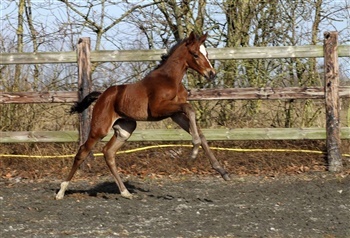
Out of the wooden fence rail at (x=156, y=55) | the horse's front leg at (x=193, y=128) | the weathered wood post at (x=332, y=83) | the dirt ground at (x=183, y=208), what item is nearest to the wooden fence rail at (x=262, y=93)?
the weathered wood post at (x=332, y=83)

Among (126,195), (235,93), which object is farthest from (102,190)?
(235,93)

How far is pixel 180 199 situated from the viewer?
25.8 feet

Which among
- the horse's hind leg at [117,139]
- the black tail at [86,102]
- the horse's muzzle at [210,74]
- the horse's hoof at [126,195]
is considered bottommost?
the horse's hoof at [126,195]

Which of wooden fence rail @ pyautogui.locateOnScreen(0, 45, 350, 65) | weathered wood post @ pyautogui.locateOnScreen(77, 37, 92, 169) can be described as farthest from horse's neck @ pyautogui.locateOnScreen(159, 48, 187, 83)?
weathered wood post @ pyautogui.locateOnScreen(77, 37, 92, 169)

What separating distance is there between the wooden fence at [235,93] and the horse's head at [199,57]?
1809 millimetres

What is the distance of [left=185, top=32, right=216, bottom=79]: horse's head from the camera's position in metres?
7.58

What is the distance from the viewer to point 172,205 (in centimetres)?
743

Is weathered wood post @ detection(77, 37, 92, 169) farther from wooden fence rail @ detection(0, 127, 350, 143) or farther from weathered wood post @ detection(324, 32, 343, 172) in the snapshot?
weathered wood post @ detection(324, 32, 343, 172)

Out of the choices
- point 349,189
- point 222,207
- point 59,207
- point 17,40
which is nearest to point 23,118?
point 17,40

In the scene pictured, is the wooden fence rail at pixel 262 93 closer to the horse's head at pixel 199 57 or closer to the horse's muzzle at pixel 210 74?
the horse's head at pixel 199 57

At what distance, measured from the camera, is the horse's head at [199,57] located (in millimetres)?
7582

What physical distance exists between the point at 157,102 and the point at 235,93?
230 centimetres

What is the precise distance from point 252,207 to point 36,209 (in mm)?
2460

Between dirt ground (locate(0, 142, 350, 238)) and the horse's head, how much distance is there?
1570 mm
